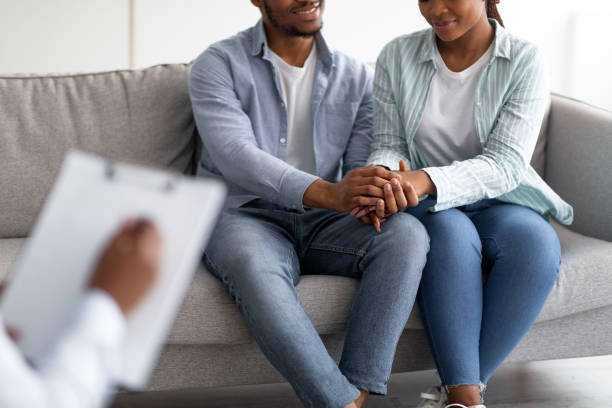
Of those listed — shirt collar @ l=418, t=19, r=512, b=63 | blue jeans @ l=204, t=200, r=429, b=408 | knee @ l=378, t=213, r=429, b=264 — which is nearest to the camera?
blue jeans @ l=204, t=200, r=429, b=408

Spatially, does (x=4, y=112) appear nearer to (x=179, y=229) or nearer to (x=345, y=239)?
(x=345, y=239)

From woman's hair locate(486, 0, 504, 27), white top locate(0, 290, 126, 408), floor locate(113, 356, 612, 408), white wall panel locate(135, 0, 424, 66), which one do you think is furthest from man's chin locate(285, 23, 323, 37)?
white top locate(0, 290, 126, 408)

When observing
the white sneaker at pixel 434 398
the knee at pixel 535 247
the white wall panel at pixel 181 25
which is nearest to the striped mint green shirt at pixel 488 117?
the knee at pixel 535 247

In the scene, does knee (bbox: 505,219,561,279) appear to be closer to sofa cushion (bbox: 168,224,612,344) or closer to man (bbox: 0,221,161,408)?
sofa cushion (bbox: 168,224,612,344)

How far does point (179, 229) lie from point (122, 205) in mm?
59

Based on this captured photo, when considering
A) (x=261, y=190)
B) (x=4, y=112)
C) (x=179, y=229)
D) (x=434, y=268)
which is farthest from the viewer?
(x=4, y=112)

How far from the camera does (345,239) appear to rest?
6.31 feet

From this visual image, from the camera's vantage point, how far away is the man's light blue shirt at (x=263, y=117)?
1968mm

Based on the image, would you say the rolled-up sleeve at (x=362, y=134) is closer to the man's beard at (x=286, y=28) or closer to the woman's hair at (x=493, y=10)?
the man's beard at (x=286, y=28)

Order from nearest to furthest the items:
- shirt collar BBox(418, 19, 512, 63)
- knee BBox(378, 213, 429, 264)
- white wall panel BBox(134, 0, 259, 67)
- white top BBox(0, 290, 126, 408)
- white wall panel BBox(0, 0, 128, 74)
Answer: white top BBox(0, 290, 126, 408) < knee BBox(378, 213, 429, 264) < shirt collar BBox(418, 19, 512, 63) < white wall panel BBox(0, 0, 128, 74) < white wall panel BBox(134, 0, 259, 67)

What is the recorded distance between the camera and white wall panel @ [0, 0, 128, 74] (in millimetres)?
3203

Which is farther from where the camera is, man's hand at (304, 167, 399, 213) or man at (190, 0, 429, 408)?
man's hand at (304, 167, 399, 213)

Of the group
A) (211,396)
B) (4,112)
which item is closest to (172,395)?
(211,396)

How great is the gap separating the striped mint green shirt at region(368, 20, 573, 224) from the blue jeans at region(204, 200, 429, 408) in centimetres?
18
